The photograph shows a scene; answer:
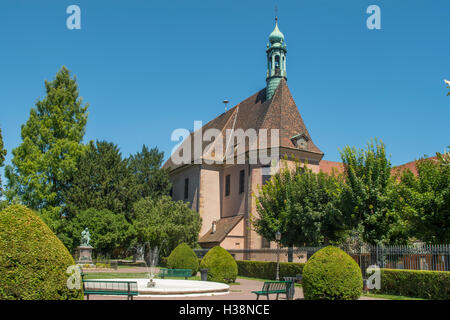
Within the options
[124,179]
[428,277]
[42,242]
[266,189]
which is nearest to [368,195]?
[428,277]

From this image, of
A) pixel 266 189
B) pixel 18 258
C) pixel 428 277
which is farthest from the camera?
pixel 266 189

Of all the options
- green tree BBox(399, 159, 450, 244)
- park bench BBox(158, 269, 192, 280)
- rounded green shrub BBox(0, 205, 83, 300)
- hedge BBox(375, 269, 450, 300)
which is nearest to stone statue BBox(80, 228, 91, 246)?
park bench BBox(158, 269, 192, 280)

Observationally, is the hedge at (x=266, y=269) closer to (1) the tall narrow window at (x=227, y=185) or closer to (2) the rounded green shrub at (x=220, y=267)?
(2) the rounded green shrub at (x=220, y=267)

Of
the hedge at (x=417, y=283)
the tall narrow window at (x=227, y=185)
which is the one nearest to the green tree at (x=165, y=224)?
the tall narrow window at (x=227, y=185)

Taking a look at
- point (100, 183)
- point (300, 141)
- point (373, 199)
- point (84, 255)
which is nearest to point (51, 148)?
point (100, 183)

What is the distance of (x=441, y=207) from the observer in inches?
882

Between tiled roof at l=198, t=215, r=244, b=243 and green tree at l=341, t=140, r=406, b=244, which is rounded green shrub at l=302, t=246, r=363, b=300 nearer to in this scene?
green tree at l=341, t=140, r=406, b=244

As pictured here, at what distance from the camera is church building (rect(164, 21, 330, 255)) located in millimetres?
37688

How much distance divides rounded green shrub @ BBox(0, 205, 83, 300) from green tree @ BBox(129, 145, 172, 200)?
113 feet

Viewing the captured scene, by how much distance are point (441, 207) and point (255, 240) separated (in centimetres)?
1754

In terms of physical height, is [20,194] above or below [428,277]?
above

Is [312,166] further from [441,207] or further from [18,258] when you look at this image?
[18,258]

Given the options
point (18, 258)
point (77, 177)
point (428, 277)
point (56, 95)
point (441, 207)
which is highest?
point (56, 95)

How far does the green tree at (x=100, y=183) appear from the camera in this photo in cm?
3859
